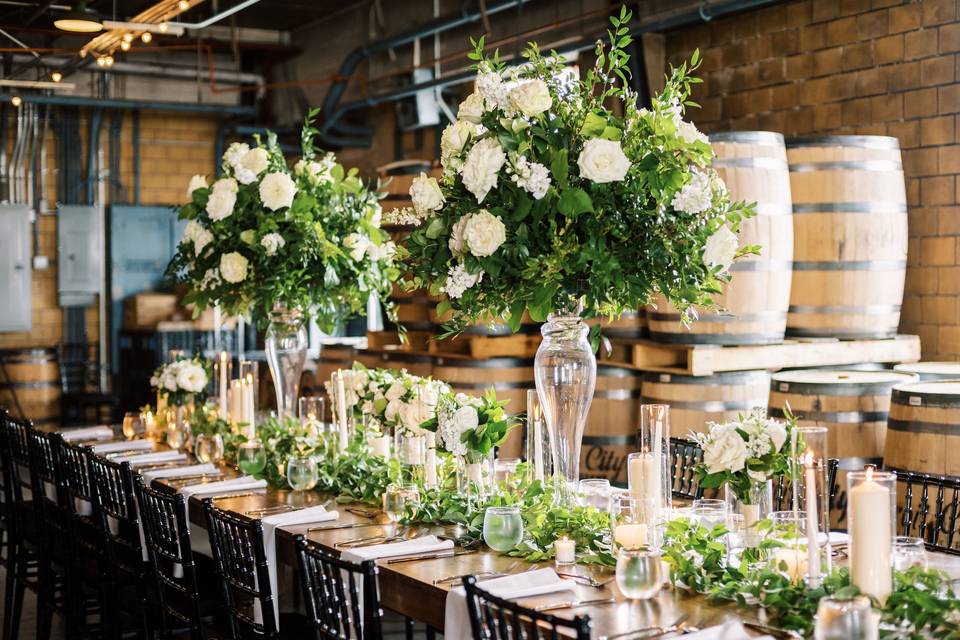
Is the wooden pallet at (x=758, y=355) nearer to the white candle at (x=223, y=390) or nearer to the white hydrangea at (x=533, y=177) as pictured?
the white candle at (x=223, y=390)

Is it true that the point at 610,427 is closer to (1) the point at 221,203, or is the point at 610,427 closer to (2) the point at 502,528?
(1) the point at 221,203

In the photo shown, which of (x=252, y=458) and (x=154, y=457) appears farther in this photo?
(x=154, y=457)

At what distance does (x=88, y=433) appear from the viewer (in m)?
5.48

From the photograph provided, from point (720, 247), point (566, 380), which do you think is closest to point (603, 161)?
point (720, 247)

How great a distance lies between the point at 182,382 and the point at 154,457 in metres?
0.52

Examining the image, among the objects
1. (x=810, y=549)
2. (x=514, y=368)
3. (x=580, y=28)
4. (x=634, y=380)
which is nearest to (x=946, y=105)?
(x=634, y=380)

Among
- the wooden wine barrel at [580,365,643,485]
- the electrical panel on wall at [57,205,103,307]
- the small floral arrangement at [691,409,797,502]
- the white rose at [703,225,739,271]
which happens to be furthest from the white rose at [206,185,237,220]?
the electrical panel on wall at [57,205,103,307]

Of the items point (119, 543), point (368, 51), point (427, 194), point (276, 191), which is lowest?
point (119, 543)

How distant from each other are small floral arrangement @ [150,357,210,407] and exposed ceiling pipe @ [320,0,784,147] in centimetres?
172

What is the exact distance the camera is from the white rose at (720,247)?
2789mm

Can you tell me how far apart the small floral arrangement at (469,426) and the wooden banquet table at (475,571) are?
23cm

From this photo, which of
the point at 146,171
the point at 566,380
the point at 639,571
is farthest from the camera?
the point at 146,171

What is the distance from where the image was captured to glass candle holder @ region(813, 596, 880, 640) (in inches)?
72.2

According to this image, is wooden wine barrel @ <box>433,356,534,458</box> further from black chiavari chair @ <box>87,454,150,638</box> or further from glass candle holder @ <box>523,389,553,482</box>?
glass candle holder @ <box>523,389,553,482</box>
